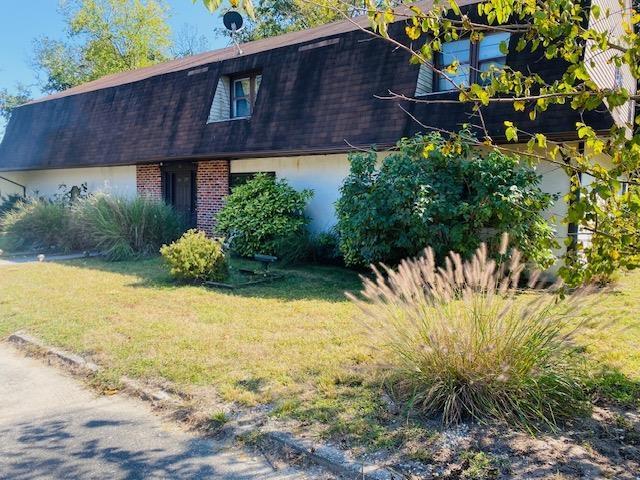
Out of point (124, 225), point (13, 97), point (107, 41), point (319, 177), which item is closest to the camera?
point (319, 177)

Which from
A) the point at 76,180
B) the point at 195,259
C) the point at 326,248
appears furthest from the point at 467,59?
the point at 76,180

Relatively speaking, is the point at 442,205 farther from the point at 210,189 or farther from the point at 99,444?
the point at 210,189

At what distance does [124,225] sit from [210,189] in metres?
3.03

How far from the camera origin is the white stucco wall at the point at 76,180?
59.7ft

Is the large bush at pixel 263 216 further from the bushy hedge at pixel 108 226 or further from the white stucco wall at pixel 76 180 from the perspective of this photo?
the white stucco wall at pixel 76 180

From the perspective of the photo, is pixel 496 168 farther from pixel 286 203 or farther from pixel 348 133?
pixel 286 203

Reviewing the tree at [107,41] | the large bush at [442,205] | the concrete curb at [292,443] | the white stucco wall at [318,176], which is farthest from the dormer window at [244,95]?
the tree at [107,41]

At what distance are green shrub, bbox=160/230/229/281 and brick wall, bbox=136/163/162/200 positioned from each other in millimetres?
7938

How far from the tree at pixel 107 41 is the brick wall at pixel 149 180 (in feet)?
71.4

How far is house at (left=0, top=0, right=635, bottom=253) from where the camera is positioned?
10523 millimetres

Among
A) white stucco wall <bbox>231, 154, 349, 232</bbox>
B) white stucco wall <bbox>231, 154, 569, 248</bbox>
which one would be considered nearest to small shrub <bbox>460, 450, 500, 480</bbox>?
white stucco wall <bbox>231, 154, 569, 248</bbox>

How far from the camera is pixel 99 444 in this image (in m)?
3.62

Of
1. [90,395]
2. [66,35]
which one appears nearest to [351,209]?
[90,395]

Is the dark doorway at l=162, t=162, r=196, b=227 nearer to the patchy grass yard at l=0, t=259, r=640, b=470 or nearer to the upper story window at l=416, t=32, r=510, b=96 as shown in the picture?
the patchy grass yard at l=0, t=259, r=640, b=470
